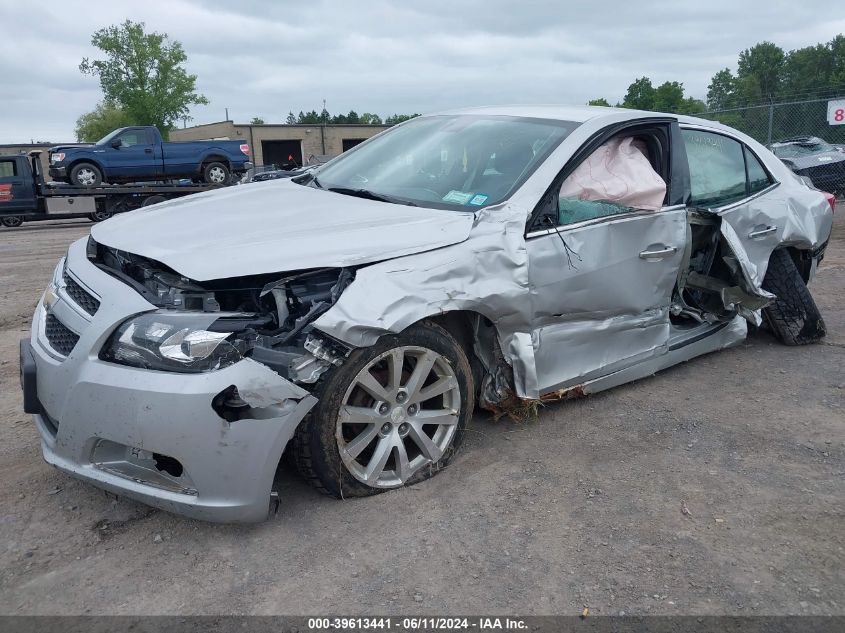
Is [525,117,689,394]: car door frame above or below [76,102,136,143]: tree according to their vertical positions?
below

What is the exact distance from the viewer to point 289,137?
54062mm

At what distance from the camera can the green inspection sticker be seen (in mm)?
3467

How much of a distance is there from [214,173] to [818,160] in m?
16.1

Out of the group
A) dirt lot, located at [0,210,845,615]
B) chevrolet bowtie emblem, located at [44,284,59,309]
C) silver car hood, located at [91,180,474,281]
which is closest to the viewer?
dirt lot, located at [0,210,845,615]

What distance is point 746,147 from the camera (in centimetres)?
484

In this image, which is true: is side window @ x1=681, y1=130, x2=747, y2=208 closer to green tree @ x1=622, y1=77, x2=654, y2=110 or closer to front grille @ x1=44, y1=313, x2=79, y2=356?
front grille @ x1=44, y1=313, x2=79, y2=356

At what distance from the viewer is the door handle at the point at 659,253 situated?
387cm

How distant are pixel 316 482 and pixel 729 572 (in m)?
1.58

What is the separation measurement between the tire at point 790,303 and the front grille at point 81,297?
430 cm

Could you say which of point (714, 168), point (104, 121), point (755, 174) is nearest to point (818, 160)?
point (755, 174)

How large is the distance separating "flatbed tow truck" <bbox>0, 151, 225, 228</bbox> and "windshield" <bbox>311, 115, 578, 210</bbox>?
1538cm

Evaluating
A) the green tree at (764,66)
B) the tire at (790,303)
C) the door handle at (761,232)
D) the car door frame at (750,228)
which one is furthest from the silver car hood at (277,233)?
the green tree at (764,66)

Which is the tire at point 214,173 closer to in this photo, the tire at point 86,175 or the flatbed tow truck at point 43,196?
the flatbed tow truck at point 43,196

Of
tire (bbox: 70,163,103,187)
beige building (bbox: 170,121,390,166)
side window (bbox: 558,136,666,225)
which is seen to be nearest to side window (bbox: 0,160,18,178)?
tire (bbox: 70,163,103,187)
